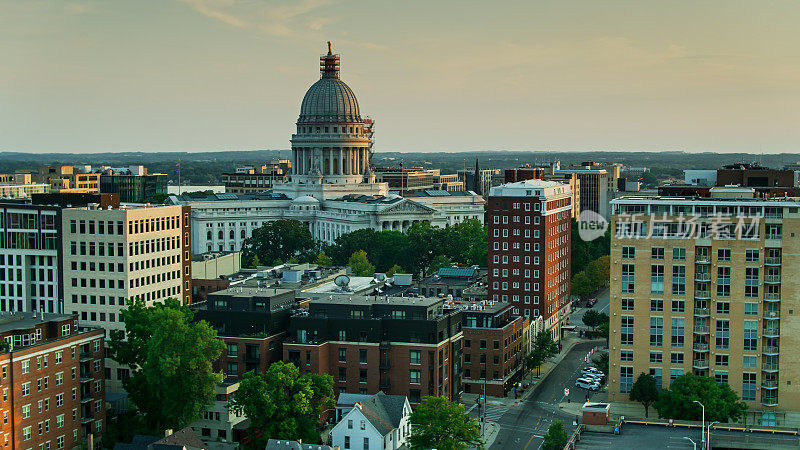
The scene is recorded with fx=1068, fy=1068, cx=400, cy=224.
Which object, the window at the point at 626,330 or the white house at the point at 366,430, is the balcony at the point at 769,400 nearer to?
the window at the point at 626,330

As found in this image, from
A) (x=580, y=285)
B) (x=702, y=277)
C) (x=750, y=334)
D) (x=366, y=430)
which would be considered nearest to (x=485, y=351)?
(x=702, y=277)

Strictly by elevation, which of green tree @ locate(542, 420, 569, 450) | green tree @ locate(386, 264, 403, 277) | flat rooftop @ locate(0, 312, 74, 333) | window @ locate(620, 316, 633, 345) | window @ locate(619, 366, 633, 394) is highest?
flat rooftop @ locate(0, 312, 74, 333)

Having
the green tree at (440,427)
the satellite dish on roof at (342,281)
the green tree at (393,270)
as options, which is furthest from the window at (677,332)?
the green tree at (393,270)

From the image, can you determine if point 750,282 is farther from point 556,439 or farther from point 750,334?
point 556,439

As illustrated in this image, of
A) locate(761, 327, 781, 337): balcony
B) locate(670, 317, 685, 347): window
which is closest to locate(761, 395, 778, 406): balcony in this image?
locate(761, 327, 781, 337): balcony

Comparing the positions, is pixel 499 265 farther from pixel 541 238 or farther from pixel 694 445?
pixel 694 445

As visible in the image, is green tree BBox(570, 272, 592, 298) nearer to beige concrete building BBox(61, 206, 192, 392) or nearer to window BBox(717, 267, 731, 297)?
window BBox(717, 267, 731, 297)
